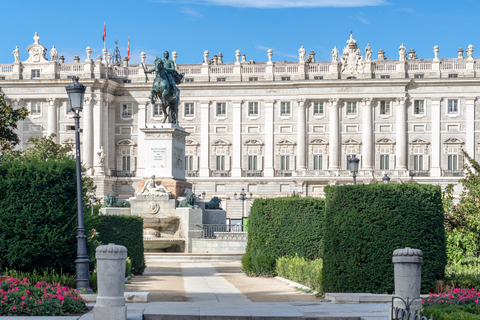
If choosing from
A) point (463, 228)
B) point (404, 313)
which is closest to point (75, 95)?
point (404, 313)

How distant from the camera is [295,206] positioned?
Answer: 29.0m

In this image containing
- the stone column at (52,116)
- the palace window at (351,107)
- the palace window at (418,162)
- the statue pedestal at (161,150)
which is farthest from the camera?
the stone column at (52,116)

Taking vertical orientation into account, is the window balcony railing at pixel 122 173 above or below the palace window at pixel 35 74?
below

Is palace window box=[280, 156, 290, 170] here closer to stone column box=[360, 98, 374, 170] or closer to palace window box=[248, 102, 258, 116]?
palace window box=[248, 102, 258, 116]

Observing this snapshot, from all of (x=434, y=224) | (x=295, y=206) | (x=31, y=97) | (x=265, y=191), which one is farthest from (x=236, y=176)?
(x=434, y=224)

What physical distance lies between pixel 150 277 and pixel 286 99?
6960 cm

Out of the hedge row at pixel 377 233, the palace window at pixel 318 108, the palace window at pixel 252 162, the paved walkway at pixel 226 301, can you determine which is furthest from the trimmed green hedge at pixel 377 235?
the palace window at pixel 318 108

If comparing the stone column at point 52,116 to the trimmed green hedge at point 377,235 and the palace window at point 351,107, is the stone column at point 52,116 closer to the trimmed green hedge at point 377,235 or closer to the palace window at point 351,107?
the palace window at point 351,107

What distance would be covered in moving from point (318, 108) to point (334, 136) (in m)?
3.64

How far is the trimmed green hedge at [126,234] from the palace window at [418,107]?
6975 cm

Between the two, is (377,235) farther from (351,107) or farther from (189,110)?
(189,110)

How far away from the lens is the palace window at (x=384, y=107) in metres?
95.7

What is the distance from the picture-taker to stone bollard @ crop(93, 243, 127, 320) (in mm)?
15898

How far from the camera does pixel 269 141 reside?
315 ft
